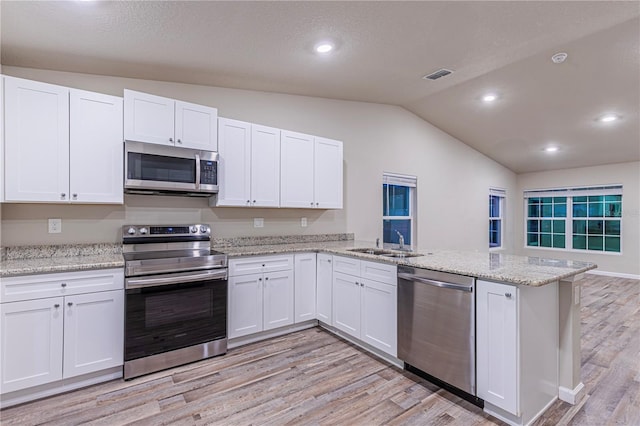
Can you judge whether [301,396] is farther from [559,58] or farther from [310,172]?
[559,58]

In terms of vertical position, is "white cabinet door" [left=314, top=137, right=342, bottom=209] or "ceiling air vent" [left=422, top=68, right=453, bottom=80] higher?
"ceiling air vent" [left=422, top=68, right=453, bottom=80]

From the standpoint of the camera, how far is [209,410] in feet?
6.76

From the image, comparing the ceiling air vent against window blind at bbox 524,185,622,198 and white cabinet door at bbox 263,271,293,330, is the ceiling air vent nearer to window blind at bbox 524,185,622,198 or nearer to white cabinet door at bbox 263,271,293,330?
white cabinet door at bbox 263,271,293,330

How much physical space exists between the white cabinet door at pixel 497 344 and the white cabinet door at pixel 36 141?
3062 mm

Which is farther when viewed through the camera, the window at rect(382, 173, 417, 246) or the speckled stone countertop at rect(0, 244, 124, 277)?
the window at rect(382, 173, 417, 246)

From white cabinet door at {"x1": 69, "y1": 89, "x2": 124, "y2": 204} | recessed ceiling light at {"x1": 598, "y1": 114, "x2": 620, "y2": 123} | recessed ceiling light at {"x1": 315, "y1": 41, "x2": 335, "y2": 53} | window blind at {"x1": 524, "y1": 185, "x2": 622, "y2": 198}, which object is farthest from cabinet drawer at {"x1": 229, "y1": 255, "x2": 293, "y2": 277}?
window blind at {"x1": 524, "y1": 185, "x2": 622, "y2": 198}

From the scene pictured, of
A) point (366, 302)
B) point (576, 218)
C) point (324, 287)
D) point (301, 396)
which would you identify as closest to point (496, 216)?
point (576, 218)

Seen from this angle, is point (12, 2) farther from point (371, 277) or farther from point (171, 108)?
point (371, 277)

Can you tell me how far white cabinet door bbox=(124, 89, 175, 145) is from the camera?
2656 mm

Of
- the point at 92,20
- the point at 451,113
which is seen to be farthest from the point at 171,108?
the point at 451,113

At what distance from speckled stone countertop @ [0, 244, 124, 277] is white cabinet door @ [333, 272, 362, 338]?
1.86 m

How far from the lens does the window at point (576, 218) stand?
6.45 metres

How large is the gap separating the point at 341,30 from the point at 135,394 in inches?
120

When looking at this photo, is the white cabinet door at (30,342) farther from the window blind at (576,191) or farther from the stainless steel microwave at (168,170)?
the window blind at (576,191)
